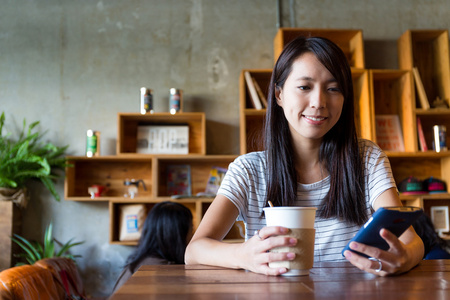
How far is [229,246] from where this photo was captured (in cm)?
107

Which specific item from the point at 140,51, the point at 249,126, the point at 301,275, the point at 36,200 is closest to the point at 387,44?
the point at 249,126

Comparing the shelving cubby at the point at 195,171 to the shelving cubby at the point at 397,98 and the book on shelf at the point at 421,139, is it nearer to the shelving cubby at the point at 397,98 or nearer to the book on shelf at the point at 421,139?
the shelving cubby at the point at 397,98

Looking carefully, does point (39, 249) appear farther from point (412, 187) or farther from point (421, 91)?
point (421, 91)

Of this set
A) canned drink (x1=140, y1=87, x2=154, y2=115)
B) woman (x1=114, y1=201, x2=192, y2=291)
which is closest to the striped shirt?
woman (x1=114, y1=201, x2=192, y2=291)

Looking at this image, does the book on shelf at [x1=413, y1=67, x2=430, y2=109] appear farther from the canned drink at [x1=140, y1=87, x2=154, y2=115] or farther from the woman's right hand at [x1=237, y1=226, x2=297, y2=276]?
the woman's right hand at [x1=237, y1=226, x2=297, y2=276]

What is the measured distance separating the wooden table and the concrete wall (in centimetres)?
333

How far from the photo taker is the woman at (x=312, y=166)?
128cm

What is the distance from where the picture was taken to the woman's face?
1263mm

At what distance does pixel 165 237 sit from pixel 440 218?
103 inches

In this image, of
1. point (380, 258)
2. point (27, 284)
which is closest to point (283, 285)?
point (380, 258)

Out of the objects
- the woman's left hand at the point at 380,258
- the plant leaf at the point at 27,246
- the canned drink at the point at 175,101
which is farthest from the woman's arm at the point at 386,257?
the plant leaf at the point at 27,246

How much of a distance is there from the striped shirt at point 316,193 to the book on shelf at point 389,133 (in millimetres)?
2912

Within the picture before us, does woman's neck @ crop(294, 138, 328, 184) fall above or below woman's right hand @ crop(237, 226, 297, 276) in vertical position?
above

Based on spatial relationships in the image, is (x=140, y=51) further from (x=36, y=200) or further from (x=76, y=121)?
(x=36, y=200)
